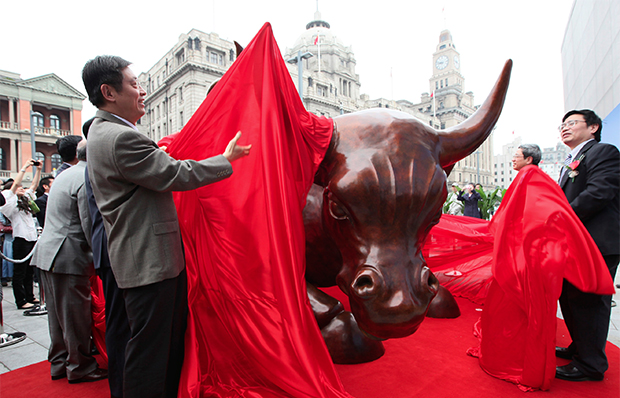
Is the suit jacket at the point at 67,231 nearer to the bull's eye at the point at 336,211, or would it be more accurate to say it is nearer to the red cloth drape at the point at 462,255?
the bull's eye at the point at 336,211

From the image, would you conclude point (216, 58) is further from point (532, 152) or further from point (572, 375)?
point (572, 375)

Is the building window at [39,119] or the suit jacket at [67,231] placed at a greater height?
the building window at [39,119]

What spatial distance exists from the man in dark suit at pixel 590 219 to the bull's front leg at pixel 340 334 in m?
1.45

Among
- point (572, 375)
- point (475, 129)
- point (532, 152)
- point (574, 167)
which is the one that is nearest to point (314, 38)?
point (532, 152)

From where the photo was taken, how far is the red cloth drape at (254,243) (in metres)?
2.00

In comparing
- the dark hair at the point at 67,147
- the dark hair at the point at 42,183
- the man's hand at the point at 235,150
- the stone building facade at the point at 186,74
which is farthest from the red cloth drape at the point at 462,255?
the stone building facade at the point at 186,74

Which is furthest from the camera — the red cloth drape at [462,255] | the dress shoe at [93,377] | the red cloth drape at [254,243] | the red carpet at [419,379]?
the red cloth drape at [462,255]

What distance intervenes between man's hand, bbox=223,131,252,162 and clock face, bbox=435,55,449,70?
10901 centimetres

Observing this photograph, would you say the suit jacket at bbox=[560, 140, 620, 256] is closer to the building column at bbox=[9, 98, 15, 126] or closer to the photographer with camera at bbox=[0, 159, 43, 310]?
the photographer with camera at bbox=[0, 159, 43, 310]

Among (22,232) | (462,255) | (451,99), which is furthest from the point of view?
(451,99)

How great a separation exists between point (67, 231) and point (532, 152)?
459 centimetres

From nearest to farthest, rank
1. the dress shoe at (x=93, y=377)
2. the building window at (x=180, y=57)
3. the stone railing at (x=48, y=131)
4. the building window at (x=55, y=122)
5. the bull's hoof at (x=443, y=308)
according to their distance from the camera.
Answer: the dress shoe at (x=93, y=377)
the bull's hoof at (x=443, y=308)
the stone railing at (x=48, y=131)
the building window at (x=55, y=122)
the building window at (x=180, y=57)

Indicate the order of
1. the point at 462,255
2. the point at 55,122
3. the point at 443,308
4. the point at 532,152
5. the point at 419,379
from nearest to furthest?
1. the point at 419,379
2. the point at 443,308
3. the point at 532,152
4. the point at 462,255
5. the point at 55,122

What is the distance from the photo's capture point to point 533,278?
2350mm
